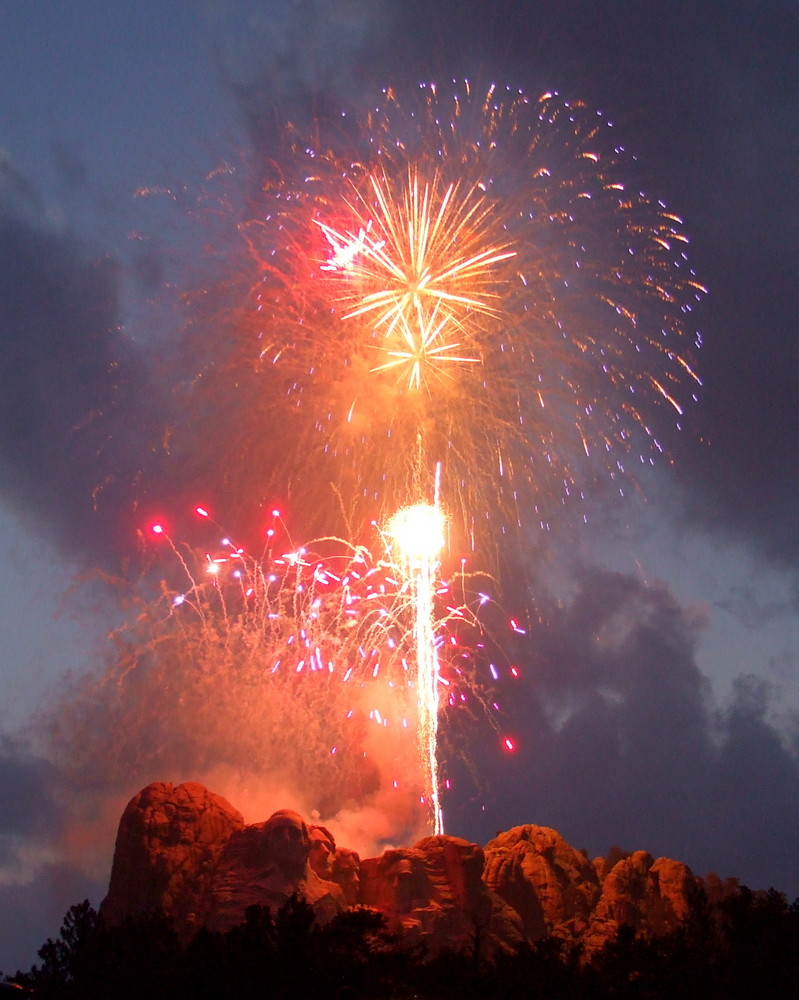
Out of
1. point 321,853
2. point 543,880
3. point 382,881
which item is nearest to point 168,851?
point 321,853

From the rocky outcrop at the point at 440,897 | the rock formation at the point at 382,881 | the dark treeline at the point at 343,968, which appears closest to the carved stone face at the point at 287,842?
the rock formation at the point at 382,881

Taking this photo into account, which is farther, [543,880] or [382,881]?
[543,880]

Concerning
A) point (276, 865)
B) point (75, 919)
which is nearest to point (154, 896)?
point (276, 865)

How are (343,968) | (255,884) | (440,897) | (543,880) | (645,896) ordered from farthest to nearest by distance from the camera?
(543,880), (645,896), (440,897), (255,884), (343,968)

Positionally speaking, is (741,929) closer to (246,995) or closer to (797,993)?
(797,993)

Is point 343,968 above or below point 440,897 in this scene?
below

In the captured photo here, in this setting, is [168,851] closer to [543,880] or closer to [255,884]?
[255,884]

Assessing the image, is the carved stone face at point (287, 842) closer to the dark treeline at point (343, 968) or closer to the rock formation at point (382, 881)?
the rock formation at point (382, 881)
